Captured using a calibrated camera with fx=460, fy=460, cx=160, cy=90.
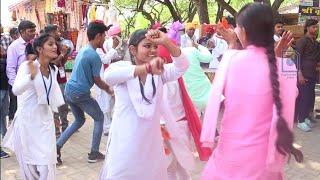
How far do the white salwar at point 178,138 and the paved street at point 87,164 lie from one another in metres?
0.92

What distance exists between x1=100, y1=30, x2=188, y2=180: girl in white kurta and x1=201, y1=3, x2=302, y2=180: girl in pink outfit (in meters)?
0.62

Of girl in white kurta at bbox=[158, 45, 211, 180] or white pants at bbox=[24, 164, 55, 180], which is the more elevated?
girl in white kurta at bbox=[158, 45, 211, 180]

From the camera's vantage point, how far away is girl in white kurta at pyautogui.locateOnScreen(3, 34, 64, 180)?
3766 millimetres

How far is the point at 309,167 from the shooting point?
5.23 metres

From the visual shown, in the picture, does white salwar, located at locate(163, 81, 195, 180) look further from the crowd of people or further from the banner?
the banner

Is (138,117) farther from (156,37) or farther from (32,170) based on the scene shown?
(32,170)

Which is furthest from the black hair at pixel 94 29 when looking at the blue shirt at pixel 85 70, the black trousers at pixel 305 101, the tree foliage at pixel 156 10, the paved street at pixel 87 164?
the tree foliage at pixel 156 10

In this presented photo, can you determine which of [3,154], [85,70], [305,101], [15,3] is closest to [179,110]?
[85,70]

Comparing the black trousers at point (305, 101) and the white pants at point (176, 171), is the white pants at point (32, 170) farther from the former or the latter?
the black trousers at point (305, 101)

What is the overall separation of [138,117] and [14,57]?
398cm

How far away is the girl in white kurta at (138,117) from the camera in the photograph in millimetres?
2936

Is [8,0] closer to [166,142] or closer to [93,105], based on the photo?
[93,105]

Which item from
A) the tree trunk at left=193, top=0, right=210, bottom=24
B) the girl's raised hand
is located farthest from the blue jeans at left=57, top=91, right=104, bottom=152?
the tree trunk at left=193, top=0, right=210, bottom=24

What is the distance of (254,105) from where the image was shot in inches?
90.6
